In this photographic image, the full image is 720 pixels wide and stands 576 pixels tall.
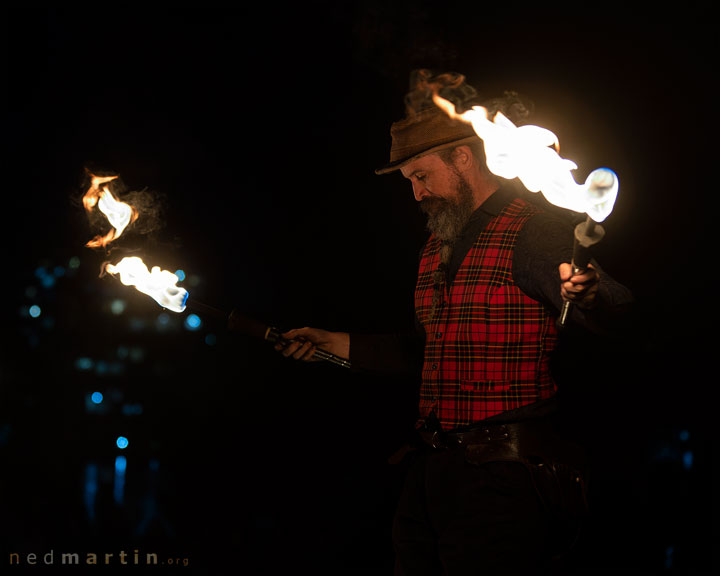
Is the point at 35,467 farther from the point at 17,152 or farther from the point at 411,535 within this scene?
the point at 411,535

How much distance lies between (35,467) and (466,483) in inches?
236

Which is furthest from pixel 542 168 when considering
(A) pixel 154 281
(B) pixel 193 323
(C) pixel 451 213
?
(B) pixel 193 323

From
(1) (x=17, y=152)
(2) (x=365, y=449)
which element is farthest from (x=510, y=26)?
(1) (x=17, y=152)

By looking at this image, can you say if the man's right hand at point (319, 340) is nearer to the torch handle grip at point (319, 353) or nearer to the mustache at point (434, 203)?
the torch handle grip at point (319, 353)

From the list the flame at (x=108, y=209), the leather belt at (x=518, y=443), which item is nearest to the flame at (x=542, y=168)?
the leather belt at (x=518, y=443)

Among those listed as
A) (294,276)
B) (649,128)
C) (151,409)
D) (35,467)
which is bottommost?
(35,467)

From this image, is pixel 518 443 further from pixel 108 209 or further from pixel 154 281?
pixel 108 209

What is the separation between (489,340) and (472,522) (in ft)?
2.08

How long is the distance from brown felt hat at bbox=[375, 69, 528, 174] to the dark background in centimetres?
82

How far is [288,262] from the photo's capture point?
5609 mm

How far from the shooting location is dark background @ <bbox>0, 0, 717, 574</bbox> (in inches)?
168

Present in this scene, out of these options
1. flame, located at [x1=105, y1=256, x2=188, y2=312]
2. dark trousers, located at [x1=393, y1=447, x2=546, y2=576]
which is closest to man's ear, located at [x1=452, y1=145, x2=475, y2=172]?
dark trousers, located at [x1=393, y1=447, x2=546, y2=576]

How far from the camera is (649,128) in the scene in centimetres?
423

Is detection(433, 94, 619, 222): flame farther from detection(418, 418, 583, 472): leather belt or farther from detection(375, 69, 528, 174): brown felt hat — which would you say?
detection(418, 418, 583, 472): leather belt
